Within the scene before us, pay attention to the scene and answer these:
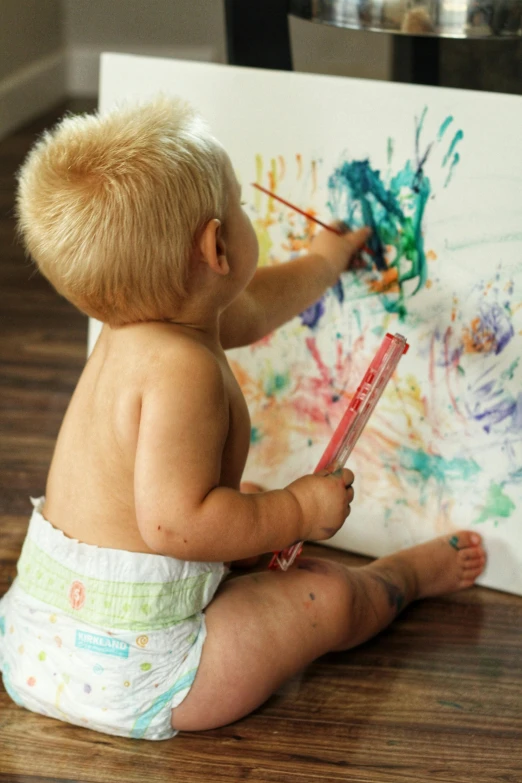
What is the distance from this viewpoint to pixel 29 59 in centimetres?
290

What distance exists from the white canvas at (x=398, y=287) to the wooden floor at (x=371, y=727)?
104 mm

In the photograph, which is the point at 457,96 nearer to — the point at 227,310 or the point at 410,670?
the point at 227,310

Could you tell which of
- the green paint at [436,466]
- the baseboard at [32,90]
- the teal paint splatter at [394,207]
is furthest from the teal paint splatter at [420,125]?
the baseboard at [32,90]

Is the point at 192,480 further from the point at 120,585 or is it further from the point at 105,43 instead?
the point at 105,43

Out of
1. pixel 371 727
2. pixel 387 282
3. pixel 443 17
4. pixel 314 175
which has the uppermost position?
pixel 443 17

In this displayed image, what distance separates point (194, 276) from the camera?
87 centimetres

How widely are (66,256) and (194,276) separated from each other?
0.12m

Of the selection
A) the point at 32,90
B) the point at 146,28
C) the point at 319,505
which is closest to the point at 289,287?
the point at 319,505

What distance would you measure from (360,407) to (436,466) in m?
0.16

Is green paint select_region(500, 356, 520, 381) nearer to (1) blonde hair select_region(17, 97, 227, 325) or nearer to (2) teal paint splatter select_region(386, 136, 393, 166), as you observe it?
(2) teal paint splatter select_region(386, 136, 393, 166)

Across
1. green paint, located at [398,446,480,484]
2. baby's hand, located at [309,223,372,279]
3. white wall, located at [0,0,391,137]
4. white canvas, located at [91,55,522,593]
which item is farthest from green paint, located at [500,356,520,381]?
white wall, located at [0,0,391,137]

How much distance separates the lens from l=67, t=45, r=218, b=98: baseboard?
A: 3064 mm

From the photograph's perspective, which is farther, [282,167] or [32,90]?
[32,90]

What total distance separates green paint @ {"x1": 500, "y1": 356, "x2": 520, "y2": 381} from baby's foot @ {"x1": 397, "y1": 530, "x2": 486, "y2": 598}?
19cm
